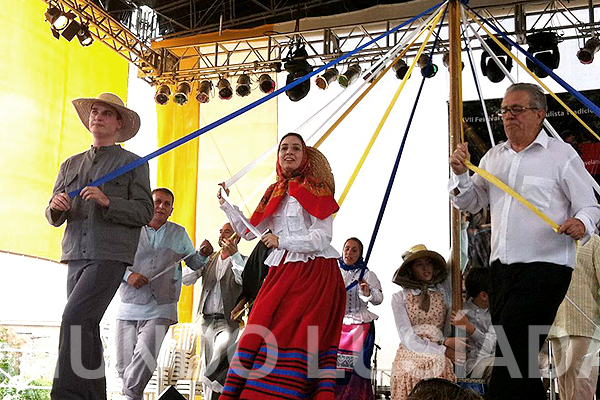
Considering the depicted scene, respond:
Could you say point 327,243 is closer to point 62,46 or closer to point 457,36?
point 457,36

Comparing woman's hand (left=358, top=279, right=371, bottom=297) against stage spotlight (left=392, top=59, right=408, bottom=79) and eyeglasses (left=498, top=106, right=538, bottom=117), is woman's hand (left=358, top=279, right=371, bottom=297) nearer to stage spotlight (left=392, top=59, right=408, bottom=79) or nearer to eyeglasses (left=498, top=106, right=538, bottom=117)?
eyeglasses (left=498, top=106, right=538, bottom=117)

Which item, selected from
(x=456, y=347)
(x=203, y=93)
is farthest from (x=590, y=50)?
(x=456, y=347)

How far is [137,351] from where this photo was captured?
5.62 m

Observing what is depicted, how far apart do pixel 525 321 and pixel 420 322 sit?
2.34m

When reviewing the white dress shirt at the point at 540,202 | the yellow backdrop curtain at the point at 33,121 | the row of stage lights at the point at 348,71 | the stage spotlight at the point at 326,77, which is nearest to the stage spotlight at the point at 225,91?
the row of stage lights at the point at 348,71

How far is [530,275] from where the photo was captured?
134 inches

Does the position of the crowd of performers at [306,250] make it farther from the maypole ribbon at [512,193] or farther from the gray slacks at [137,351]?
the gray slacks at [137,351]

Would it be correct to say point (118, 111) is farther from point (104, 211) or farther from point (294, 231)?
point (294, 231)

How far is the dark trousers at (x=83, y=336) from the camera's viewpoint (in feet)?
12.0

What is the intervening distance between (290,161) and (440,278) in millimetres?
2056

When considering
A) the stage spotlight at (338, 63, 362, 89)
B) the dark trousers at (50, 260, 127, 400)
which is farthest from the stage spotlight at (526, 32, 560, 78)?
the dark trousers at (50, 260, 127, 400)

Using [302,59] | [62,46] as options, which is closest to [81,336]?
[62,46]

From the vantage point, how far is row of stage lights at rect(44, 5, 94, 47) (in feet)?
25.7

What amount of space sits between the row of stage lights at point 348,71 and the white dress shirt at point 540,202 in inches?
186
